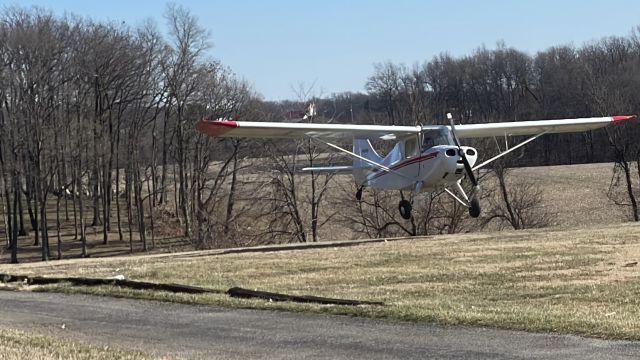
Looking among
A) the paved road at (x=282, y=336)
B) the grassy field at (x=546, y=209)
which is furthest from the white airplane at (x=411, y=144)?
the grassy field at (x=546, y=209)

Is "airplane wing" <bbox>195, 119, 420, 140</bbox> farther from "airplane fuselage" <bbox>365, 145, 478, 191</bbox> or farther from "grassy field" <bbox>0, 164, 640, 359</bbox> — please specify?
"grassy field" <bbox>0, 164, 640, 359</bbox>

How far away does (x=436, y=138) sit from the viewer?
93.2ft

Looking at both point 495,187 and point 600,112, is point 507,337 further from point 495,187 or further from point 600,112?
point 600,112

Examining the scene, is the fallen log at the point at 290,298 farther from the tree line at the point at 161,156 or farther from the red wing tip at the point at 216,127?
the tree line at the point at 161,156

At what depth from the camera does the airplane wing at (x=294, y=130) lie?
2431 centimetres

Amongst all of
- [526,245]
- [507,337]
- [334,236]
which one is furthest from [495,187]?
[507,337]

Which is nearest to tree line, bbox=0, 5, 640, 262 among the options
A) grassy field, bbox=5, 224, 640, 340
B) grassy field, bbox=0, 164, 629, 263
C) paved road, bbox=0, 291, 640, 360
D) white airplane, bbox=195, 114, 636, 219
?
grassy field, bbox=0, 164, 629, 263

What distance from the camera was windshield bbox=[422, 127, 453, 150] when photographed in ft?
92.0

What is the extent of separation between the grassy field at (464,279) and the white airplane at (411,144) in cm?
301

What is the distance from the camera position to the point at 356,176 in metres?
32.8

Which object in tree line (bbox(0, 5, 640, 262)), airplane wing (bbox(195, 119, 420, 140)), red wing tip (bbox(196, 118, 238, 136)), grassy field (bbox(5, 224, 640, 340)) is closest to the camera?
grassy field (bbox(5, 224, 640, 340))

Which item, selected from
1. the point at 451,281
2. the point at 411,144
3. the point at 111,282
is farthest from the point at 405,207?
the point at 111,282

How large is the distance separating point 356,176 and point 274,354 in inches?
968

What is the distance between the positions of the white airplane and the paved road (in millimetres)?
12375
